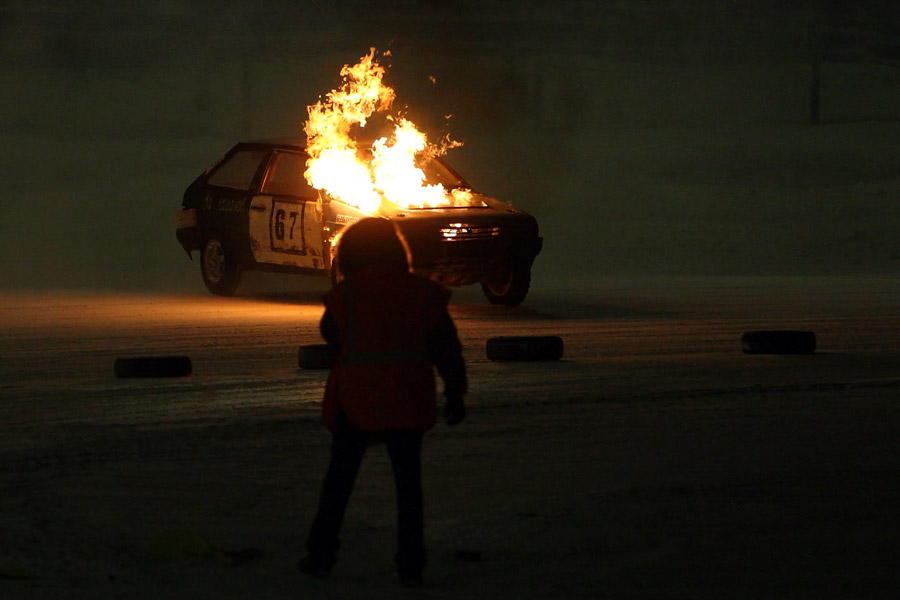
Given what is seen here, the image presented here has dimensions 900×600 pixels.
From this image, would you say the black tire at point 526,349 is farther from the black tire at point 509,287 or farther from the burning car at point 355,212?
the black tire at point 509,287

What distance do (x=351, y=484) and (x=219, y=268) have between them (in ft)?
40.4

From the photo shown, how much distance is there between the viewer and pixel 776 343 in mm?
12383

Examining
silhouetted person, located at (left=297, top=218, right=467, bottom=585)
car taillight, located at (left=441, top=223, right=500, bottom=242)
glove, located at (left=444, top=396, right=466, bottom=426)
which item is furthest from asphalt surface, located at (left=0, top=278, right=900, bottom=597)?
car taillight, located at (left=441, top=223, right=500, bottom=242)

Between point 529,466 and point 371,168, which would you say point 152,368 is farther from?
point 371,168

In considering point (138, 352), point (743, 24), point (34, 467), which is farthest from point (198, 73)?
point (34, 467)

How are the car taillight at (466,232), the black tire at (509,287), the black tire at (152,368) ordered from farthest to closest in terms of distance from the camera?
the black tire at (509,287)
the car taillight at (466,232)
the black tire at (152,368)

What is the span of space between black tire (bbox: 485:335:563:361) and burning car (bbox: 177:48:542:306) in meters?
3.02

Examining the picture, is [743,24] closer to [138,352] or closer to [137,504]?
[138,352]

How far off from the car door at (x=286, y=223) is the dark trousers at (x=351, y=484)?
1030cm

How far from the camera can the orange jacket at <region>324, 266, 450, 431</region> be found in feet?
18.4

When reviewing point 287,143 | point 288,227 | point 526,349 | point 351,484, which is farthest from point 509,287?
point 351,484

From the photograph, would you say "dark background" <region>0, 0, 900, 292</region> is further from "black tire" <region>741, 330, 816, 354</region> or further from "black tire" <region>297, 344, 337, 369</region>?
"black tire" <region>297, 344, 337, 369</region>

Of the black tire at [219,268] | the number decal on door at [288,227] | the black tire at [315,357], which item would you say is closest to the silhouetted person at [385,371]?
the black tire at [315,357]

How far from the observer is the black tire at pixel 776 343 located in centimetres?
1239
